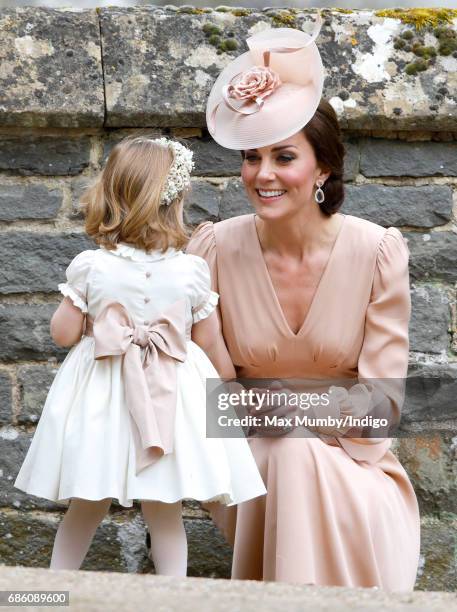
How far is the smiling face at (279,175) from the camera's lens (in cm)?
289

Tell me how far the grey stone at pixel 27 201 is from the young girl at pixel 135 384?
55 centimetres

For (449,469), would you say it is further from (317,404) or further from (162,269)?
(162,269)

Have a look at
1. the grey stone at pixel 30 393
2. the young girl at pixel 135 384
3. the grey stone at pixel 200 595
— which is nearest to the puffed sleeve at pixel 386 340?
the young girl at pixel 135 384

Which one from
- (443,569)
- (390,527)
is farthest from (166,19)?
(443,569)

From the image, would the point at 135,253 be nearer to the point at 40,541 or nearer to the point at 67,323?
the point at 67,323

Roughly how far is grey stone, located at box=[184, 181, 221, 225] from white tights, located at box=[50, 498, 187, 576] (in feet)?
3.39

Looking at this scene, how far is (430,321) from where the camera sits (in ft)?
11.2

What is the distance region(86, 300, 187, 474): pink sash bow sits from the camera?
2615 mm

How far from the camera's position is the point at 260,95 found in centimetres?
288

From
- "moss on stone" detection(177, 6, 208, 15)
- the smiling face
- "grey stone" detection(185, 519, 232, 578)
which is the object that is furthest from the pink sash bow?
"moss on stone" detection(177, 6, 208, 15)

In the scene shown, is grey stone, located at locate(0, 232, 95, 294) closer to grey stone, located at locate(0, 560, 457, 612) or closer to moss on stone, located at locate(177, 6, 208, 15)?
moss on stone, located at locate(177, 6, 208, 15)

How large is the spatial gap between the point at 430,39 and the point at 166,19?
0.82m

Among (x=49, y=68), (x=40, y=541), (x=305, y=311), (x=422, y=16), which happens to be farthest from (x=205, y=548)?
(x=422, y=16)

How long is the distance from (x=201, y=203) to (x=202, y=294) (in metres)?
0.64
